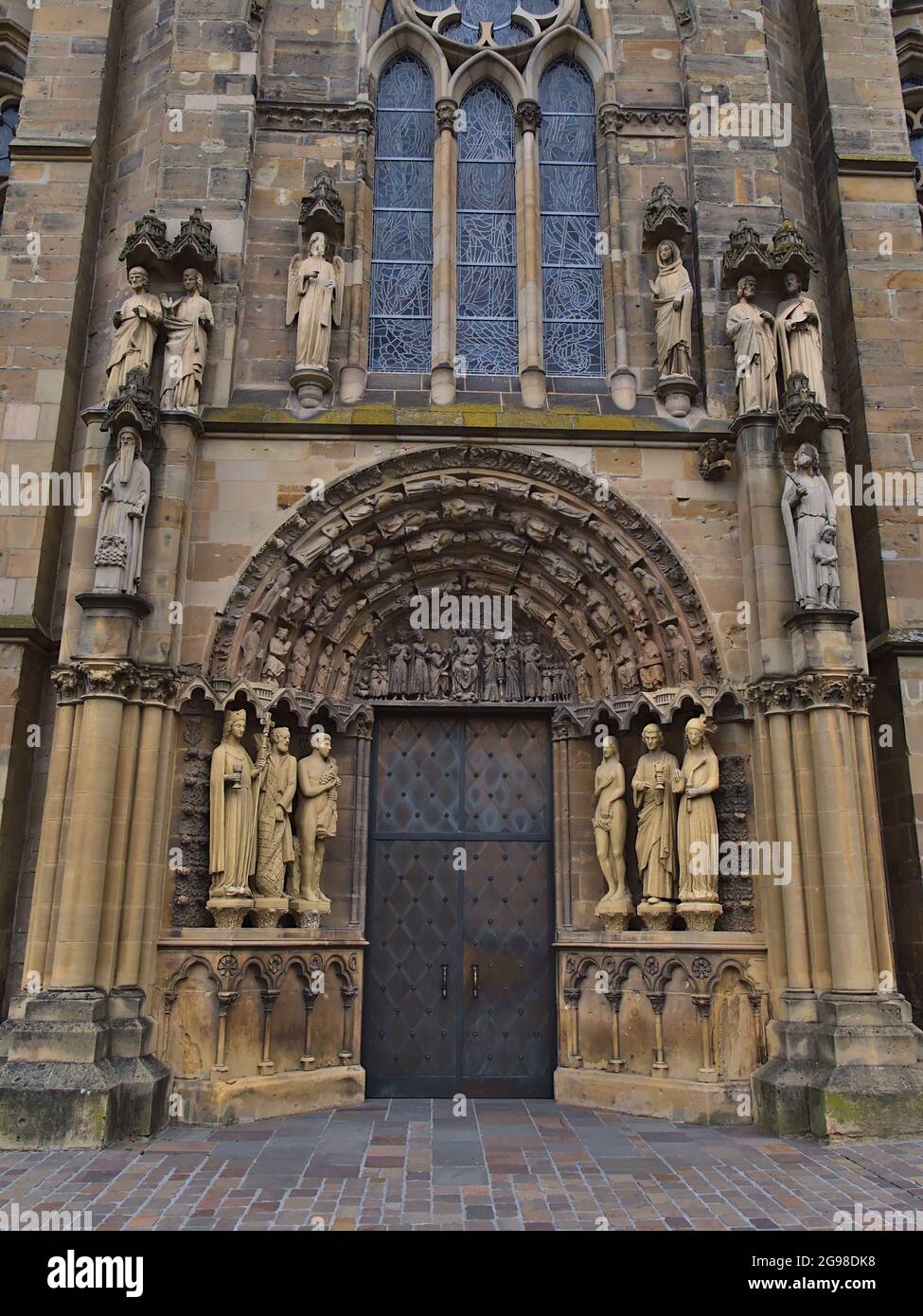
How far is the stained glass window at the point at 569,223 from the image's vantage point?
11.0 meters

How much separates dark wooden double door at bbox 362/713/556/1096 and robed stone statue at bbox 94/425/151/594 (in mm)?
2998

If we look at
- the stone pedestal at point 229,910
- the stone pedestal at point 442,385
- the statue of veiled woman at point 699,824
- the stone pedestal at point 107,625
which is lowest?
the stone pedestal at point 229,910

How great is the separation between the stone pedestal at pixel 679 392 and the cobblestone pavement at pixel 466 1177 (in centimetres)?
663

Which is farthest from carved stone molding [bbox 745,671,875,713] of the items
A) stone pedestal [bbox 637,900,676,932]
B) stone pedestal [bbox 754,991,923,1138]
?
stone pedestal [bbox 754,991,923,1138]

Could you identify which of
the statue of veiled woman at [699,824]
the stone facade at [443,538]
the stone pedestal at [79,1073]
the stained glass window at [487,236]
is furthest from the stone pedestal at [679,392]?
the stone pedestal at [79,1073]

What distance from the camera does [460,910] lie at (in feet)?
32.5

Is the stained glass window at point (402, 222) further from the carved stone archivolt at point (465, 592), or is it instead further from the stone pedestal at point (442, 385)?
the carved stone archivolt at point (465, 592)

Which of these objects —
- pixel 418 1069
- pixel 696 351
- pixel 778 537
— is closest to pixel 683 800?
pixel 778 537

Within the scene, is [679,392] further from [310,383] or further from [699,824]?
[699,824]

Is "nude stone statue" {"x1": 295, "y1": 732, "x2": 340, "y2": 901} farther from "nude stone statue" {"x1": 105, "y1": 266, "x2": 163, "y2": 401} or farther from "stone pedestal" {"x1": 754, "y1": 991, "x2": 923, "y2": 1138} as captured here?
"stone pedestal" {"x1": 754, "y1": 991, "x2": 923, "y2": 1138}

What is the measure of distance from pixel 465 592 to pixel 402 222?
4347 millimetres

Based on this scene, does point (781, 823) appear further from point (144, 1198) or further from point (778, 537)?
point (144, 1198)

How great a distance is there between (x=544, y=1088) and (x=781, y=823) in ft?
11.2

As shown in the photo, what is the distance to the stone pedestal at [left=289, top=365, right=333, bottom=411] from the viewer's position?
10.0 metres
